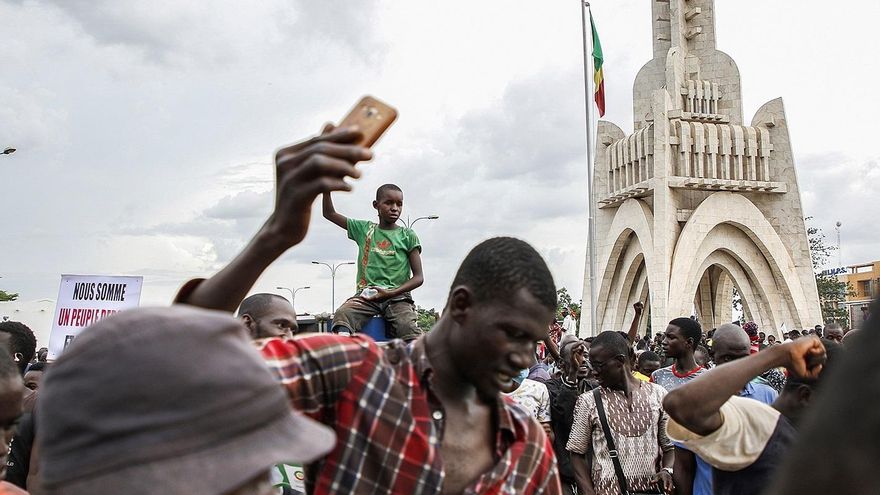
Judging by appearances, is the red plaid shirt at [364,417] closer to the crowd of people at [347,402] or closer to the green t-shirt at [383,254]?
the crowd of people at [347,402]

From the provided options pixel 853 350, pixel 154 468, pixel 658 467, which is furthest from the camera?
pixel 658 467

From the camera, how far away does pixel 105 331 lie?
135 centimetres

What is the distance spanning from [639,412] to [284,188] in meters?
4.65

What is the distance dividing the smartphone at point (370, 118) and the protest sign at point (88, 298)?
5839mm

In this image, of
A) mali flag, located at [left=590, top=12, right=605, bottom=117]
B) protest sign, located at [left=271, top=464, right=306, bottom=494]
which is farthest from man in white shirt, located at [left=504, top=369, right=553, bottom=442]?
mali flag, located at [left=590, top=12, right=605, bottom=117]

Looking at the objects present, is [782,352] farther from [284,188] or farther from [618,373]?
[618,373]

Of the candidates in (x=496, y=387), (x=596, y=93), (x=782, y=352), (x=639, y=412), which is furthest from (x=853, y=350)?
(x=596, y=93)

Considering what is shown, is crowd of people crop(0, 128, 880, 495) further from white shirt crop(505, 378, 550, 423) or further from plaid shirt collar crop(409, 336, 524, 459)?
white shirt crop(505, 378, 550, 423)

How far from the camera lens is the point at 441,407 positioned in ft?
8.24

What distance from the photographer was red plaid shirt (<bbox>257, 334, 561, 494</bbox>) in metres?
2.30

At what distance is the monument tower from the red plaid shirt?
30710mm

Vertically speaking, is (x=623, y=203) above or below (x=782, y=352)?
above

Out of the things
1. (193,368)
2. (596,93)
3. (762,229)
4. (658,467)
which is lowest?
(658,467)

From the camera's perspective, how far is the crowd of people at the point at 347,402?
4.12ft
